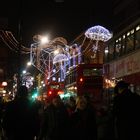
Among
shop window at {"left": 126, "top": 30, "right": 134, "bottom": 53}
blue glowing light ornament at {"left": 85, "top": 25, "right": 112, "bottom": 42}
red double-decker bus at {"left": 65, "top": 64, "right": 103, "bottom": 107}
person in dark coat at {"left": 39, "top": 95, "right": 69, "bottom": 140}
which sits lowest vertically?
person in dark coat at {"left": 39, "top": 95, "right": 69, "bottom": 140}

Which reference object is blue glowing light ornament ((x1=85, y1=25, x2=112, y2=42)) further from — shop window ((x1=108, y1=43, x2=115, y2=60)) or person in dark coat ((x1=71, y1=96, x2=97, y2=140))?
person in dark coat ((x1=71, y1=96, x2=97, y2=140))

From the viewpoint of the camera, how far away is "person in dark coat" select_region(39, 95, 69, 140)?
11039mm

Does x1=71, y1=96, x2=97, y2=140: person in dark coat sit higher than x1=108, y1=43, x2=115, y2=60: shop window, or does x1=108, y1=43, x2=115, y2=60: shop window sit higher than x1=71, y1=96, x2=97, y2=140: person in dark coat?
x1=108, y1=43, x2=115, y2=60: shop window

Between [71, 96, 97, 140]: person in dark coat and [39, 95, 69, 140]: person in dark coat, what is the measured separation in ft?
2.51

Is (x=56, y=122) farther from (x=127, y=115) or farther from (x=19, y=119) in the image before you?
(x=127, y=115)

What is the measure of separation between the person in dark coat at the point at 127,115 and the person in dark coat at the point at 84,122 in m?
1.47

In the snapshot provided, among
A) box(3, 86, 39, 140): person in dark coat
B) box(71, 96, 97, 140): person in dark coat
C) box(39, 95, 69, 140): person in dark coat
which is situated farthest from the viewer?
box(39, 95, 69, 140): person in dark coat

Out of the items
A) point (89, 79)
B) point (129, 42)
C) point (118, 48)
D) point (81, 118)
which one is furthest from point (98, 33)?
point (81, 118)

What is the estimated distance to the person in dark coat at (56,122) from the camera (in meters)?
11.0

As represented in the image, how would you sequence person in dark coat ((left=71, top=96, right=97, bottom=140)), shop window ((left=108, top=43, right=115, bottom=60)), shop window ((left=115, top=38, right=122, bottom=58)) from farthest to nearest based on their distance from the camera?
shop window ((left=108, top=43, right=115, bottom=60)), shop window ((left=115, top=38, right=122, bottom=58)), person in dark coat ((left=71, top=96, right=97, bottom=140))

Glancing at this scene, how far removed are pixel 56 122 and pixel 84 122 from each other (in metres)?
1.23

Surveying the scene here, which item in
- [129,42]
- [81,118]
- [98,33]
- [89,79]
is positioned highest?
[98,33]

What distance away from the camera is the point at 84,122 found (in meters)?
10.1

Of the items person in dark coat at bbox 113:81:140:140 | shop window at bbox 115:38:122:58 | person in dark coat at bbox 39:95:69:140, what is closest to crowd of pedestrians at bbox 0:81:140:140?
person in dark coat at bbox 113:81:140:140
